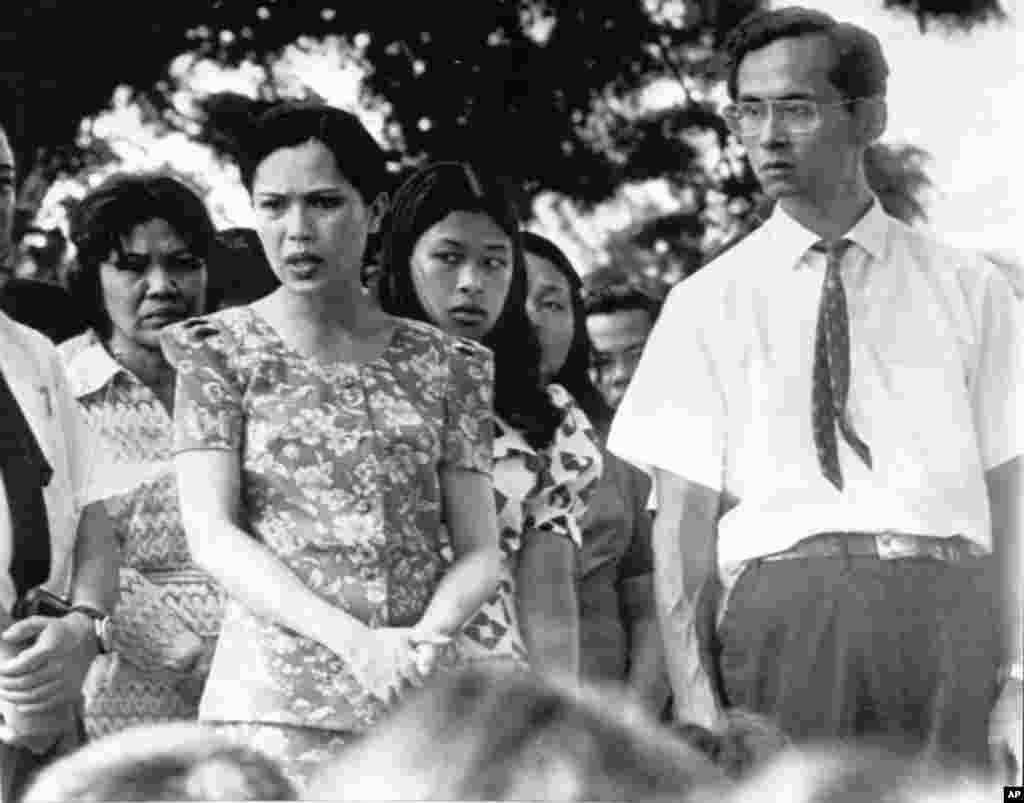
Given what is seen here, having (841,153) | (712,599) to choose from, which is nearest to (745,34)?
(841,153)

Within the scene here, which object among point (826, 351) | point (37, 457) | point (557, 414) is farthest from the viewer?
point (557, 414)

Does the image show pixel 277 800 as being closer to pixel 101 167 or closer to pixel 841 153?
pixel 841 153

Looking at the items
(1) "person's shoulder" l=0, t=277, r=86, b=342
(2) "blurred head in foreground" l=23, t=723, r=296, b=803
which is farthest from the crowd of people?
(2) "blurred head in foreground" l=23, t=723, r=296, b=803

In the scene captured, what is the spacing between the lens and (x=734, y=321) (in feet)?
9.40

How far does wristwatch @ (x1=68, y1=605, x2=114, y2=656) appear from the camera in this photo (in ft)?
8.41

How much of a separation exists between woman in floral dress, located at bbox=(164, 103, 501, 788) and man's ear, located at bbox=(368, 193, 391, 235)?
2cm

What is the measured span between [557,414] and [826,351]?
1.39 ft

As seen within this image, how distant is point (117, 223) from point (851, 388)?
107cm

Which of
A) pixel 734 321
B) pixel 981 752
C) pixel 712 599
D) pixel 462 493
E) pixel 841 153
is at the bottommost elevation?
pixel 981 752

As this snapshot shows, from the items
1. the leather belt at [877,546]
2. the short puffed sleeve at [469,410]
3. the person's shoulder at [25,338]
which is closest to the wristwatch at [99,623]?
the person's shoulder at [25,338]

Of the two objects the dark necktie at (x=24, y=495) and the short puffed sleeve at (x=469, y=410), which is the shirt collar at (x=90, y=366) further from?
the short puffed sleeve at (x=469, y=410)

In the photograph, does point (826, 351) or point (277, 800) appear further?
point (826, 351)

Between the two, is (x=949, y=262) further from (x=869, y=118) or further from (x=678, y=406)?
(x=678, y=406)

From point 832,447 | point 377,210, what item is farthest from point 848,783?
point 377,210
